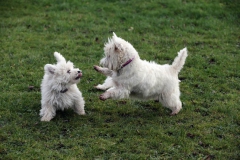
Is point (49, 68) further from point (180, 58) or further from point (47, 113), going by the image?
point (180, 58)

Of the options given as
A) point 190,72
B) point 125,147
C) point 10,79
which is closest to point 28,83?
point 10,79

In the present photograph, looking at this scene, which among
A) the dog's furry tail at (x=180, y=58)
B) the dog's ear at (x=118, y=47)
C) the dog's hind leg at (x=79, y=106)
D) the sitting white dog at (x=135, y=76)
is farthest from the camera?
the dog's furry tail at (x=180, y=58)

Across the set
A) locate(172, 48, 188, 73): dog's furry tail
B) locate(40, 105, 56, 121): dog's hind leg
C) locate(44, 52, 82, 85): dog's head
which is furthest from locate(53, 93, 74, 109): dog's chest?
locate(172, 48, 188, 73): dog's furry tail

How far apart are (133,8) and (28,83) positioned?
25.5ft

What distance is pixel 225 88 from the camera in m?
10.1

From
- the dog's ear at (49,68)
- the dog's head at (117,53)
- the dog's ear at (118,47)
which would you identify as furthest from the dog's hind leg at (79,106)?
the dog's ear at (118,47)

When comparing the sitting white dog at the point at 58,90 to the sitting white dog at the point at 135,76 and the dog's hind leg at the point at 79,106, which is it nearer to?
the dog's hind leg at the point at 79,106

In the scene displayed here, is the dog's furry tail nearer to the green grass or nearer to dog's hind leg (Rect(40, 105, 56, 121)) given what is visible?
the green grass

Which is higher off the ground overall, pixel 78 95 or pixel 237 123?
pixel 78 95

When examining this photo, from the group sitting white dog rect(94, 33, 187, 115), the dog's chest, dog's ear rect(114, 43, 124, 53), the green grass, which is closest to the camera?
the green grass

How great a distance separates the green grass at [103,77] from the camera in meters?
7.07

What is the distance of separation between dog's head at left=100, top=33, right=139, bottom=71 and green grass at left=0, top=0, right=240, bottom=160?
1245 millimetres

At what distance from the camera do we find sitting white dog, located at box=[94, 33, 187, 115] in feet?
25.4

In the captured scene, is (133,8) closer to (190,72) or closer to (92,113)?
(190,72)
